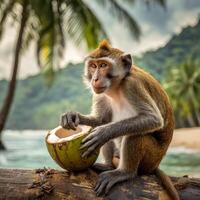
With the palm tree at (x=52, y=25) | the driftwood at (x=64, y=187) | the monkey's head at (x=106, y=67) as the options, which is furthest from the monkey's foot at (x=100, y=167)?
the palm tree at (x=52, y=25)

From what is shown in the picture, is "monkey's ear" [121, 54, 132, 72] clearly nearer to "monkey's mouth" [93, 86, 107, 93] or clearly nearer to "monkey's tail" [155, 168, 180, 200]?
"monkey's mouth" [93, 86, 107, 93]

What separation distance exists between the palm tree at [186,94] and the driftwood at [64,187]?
4550cm

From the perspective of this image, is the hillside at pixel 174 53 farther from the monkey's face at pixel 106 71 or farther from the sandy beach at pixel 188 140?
the monkey's face at pixel 106 71

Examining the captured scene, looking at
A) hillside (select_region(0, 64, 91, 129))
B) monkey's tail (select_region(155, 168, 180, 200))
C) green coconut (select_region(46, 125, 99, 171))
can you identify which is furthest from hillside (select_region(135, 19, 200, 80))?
green coconut (select_region(46, 125, 99, 171))

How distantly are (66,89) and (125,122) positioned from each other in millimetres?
65374

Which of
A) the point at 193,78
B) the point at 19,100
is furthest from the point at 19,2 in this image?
the point at 19,100

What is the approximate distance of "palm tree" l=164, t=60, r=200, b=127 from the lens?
50.6 m

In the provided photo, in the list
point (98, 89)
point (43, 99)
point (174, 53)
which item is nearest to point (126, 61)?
point (98, 89)

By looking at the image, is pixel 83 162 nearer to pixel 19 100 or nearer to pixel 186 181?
pixel 186 181

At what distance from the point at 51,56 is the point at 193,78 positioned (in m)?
32.0

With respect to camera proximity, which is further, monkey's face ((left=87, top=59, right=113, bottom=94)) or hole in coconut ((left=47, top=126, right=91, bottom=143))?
monkey's face ((left=87, top=59, right=113, bottom=94))

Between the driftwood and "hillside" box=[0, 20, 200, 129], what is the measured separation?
1986 inches

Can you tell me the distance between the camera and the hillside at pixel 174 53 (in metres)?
63.2

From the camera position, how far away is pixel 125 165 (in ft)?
17.0
